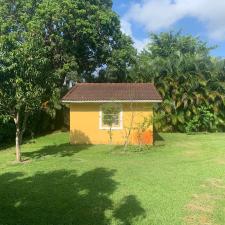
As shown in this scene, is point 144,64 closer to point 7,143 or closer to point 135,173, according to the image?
point 7,143

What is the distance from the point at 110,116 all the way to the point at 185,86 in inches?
326

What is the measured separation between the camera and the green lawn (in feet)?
28.9

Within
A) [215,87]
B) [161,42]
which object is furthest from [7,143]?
[161,42]

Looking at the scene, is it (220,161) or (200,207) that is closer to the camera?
(200,207)

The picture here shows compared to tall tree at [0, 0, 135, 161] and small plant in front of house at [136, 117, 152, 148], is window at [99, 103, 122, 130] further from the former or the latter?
tall tree at [0, 0, 135, 161]

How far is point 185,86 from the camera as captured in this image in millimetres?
27688

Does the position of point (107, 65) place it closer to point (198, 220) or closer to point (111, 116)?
point (111, 116)

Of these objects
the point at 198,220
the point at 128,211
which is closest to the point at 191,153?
the point at 128,211

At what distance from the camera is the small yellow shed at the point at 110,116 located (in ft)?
69.3

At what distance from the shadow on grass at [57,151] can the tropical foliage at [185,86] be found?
8.38 m

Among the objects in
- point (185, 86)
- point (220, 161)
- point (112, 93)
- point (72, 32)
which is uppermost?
point (72, 32)

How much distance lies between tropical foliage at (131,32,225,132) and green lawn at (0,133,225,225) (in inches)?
340

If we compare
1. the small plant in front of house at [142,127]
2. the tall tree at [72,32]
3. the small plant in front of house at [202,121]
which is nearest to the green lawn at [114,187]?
the small plant in front of house at [142,127]

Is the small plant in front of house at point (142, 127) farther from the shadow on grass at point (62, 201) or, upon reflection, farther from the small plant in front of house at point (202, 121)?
the shadow on grass at point (62, 201)
